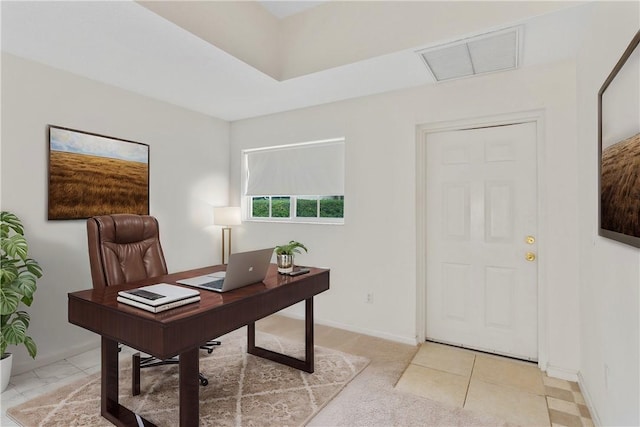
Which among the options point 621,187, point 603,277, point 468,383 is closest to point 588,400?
point 468,383

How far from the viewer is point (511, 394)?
2.31 meters

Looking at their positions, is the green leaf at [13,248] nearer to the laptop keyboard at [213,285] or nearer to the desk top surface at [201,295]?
the desk top surface at [201,295]

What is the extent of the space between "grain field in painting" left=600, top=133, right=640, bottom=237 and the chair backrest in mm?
2751

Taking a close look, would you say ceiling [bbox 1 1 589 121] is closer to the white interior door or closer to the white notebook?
the white interior door

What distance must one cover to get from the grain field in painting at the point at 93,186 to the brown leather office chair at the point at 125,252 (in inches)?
32.5

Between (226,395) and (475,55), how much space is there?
2.97 metres

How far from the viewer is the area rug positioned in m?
2.01

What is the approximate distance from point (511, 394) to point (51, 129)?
4020 mm

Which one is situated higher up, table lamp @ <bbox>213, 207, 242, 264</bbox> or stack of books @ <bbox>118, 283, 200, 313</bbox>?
table lamp @ <bbox>213, 207, 242, 264</bbox>

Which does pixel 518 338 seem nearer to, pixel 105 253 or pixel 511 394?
pixel 511 394

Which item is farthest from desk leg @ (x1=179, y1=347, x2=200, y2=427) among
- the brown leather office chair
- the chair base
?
the brown leather office chair

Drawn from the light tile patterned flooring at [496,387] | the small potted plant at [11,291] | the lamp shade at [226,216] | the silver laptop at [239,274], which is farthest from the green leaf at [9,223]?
the light tile patterned flooring at [496,387]

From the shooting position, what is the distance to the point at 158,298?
1574 mm

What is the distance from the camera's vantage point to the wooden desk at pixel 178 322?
1.44m
